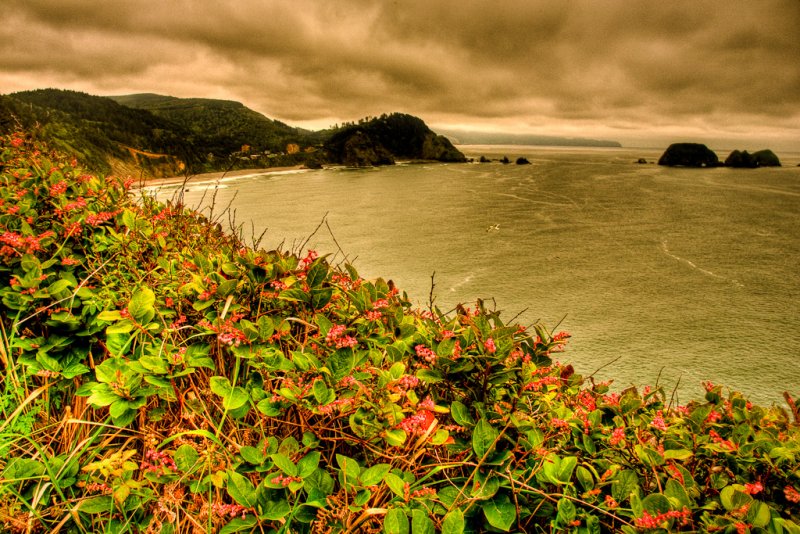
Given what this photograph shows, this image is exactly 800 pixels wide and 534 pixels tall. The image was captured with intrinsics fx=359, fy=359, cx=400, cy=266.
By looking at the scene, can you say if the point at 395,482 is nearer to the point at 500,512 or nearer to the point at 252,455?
the point at 500,512

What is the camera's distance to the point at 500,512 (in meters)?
1.17

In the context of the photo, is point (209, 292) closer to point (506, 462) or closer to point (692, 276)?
point (506, 462)

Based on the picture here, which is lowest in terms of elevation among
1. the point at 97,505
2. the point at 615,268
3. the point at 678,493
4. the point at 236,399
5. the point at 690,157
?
the point at 615,268

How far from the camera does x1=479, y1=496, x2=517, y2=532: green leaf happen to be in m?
1.13

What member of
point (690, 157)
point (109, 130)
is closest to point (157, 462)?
point (109, 130)

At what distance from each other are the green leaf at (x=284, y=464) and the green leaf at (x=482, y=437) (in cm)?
63

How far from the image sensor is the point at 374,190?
31656 millimetres

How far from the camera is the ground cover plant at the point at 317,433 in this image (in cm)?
121

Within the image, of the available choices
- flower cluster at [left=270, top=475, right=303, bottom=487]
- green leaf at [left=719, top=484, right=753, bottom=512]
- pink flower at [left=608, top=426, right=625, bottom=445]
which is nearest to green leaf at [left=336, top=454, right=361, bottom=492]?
flower cluster at [left=270, top=475, right=303, bottom=487]

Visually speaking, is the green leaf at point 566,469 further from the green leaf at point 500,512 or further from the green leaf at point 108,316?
the green leaf at point 108,316

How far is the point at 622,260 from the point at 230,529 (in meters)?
13.3

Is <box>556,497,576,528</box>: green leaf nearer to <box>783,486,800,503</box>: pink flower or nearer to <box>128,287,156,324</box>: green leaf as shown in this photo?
<box>783,486,800,503</box>: pink flower

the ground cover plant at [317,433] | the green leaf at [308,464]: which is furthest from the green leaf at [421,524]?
the green leaf at [308,464]

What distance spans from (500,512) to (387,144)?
328 ft
